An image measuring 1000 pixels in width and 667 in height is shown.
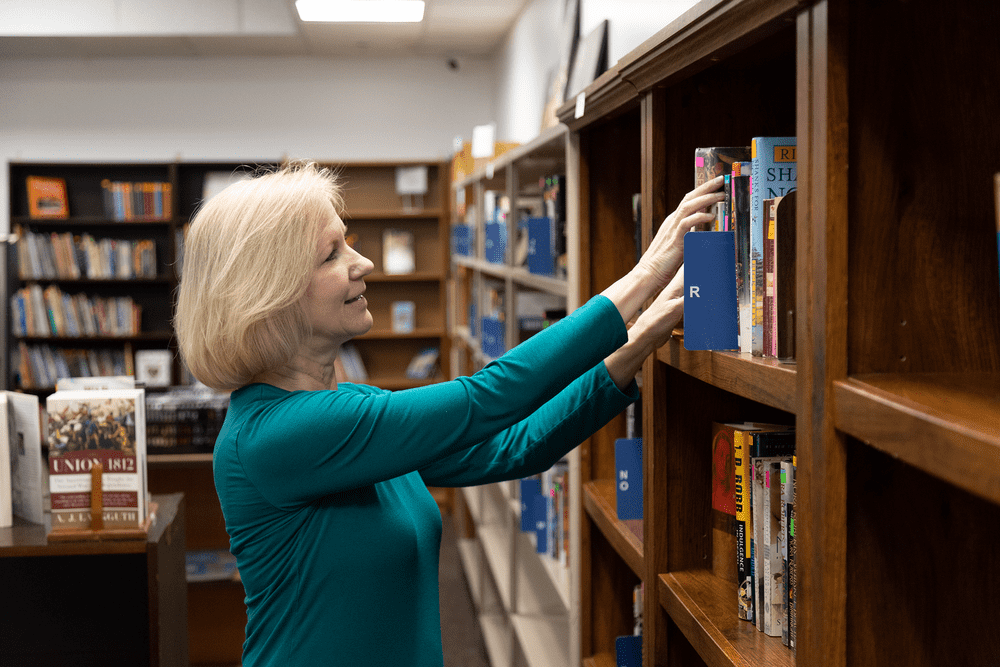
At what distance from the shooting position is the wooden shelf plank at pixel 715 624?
39.1 inches

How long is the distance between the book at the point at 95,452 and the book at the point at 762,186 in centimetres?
157

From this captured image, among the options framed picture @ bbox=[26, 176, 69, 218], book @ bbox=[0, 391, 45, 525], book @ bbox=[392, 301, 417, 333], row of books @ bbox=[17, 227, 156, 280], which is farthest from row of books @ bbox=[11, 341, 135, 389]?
book @ bbox=[0, 391, 45, 525]

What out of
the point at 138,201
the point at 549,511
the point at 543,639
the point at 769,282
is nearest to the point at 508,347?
the point at 549,511

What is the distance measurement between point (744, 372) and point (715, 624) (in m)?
0.34

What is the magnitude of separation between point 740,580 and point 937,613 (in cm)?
35

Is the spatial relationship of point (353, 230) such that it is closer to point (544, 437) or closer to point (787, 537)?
point (544, 437)

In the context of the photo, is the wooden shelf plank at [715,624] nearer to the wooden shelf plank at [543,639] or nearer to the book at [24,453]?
the wooden shelf plank at [543,639]

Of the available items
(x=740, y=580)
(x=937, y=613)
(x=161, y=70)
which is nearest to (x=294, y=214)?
(x=740, y=580)

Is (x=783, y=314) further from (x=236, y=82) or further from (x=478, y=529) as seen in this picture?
(x=236, y=82)

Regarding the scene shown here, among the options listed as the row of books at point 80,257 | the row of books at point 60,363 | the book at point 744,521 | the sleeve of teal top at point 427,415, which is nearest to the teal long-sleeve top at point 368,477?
the sleeve of teal top at point 427,415

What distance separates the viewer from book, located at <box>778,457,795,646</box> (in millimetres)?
1028

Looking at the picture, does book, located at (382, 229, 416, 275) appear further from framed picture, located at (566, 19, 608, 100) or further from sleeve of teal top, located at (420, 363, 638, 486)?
sleeve of teal top, located at (420, 363, 638, 486)

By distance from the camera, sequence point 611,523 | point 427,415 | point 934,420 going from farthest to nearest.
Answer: point 611,523, point 427,415, point 934,420

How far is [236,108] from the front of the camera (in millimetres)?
6215
